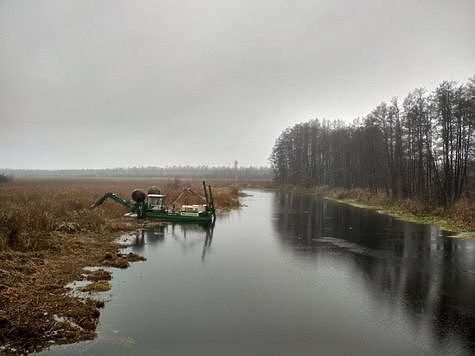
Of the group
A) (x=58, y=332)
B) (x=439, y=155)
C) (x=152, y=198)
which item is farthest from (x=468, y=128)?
(x=58, y=332)

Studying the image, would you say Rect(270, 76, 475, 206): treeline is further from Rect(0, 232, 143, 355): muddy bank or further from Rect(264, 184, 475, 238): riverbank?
Rect(0, 232, 143, 355): muddy bank

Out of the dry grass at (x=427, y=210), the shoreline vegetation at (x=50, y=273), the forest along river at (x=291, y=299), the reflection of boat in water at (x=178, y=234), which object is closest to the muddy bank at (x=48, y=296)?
the shoreline vegetation at (x=50, y=273)

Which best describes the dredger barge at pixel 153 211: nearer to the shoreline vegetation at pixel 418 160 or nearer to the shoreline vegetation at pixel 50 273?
the shoreline vegetation at pixel 50 273

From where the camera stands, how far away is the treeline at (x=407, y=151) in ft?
118

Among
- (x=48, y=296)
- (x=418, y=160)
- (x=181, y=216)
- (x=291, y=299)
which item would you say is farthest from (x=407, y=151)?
(x=48, y=296)

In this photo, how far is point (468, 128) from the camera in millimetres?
36031

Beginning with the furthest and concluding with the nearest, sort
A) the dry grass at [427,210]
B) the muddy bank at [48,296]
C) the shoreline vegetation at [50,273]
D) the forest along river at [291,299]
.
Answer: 1. the dry grass at [427,210]
2. the forest along river at [291,299]
3. the shoreline vegetation at [50,273]
4. the muddy bank at [48,296]

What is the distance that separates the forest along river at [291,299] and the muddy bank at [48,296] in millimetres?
455

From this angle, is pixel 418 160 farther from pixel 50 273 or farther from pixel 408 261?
pixel 50 273

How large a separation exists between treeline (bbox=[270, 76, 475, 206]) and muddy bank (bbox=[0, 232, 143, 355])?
30960 mm

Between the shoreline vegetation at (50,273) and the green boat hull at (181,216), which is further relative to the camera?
the green boat hull at (181,216)

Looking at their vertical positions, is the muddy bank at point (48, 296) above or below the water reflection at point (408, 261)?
above

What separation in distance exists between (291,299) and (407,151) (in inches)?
1660

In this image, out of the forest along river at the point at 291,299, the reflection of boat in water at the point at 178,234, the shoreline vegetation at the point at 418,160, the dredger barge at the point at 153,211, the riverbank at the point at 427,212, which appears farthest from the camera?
the shoreline vegetation at the point at 418,160
